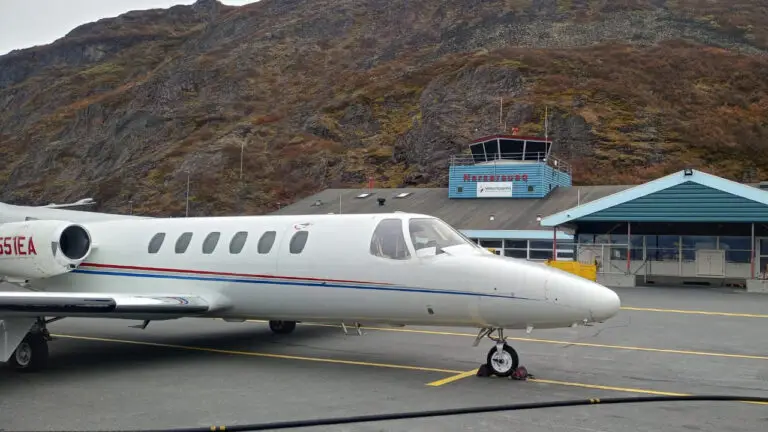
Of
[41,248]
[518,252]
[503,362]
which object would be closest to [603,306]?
[503,362]

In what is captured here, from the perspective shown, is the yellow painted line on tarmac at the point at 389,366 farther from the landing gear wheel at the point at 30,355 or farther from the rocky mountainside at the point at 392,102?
the rocky mountainside at the point at 392,102

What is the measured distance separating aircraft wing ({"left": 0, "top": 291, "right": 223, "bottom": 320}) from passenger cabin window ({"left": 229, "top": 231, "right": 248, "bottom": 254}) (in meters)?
1.00

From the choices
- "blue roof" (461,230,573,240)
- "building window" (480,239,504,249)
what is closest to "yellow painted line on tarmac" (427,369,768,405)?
"blue roof" (461,230,573,240)

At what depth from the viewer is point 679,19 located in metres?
134

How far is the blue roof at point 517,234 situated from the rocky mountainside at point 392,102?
41.7 meters

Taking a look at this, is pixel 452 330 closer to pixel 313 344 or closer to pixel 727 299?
pixel 313 344

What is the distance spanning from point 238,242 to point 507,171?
127ft

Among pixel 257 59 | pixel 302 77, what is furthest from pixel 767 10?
pixel 257 59

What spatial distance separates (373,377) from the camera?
35.3 feet

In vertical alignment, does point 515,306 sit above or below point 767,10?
below

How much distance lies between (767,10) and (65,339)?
151478 millimetres

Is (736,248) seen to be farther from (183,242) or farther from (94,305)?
(94,305)

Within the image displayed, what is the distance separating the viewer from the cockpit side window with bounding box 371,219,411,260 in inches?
444

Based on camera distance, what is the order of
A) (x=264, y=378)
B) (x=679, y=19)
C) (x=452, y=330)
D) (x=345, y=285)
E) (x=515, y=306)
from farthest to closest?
(x=679, y=19)
(x=452, y=330)
(x=345, y=285)
(x=264, y=378)
(x=515, y=306)
